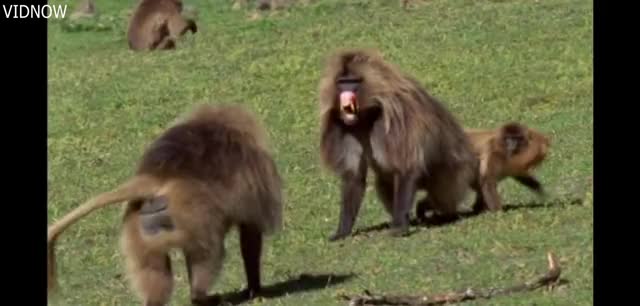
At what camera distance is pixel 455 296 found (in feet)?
31.8

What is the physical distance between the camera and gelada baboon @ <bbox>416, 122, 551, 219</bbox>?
13.0 m

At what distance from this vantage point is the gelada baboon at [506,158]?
1298cm

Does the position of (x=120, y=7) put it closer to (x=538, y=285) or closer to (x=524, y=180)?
(x=524, y=180)

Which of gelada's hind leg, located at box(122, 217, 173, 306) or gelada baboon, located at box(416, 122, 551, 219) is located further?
gelada baboon, located at box(416, 122, 551, 219)

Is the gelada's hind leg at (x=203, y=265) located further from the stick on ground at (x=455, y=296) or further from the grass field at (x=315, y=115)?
the stick on ground at (x=455, y=296)

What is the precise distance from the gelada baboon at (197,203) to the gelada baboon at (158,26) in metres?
12.0

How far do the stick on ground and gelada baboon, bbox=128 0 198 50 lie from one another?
12884 mm

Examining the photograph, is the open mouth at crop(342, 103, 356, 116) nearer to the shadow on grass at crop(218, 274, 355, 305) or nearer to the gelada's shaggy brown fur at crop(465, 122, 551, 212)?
the gelada's shaggy brown fur at crop(465, 122, 551, 212)

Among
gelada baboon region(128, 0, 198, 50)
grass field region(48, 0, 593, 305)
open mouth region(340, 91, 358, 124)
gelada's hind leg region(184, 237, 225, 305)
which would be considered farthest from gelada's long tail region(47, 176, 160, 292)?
gelada baboon region(128, 0, 198, 50)

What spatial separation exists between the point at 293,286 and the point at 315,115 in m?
6.63

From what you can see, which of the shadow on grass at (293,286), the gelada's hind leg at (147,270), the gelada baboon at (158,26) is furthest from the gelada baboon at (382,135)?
the gelada baboon at (158,26)

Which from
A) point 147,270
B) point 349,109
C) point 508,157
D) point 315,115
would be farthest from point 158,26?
point 147,270
